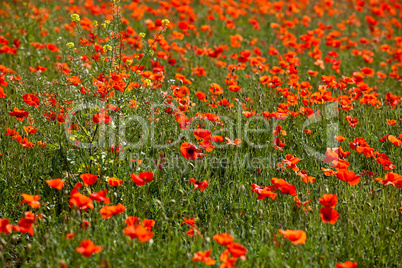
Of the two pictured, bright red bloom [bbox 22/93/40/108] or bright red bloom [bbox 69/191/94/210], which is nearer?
bright red bloom [bbox 69/191/94/210]

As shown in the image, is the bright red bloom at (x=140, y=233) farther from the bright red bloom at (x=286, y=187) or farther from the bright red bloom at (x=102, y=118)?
the bright red bloom at (x=102, y=118)

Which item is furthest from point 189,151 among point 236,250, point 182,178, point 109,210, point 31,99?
point 31,99

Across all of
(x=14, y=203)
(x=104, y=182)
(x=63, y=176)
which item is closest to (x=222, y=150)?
(x=104, y=182)

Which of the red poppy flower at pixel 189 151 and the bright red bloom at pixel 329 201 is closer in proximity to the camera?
the bright red bloom at pixel 329 201

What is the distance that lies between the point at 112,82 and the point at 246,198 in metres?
1.29

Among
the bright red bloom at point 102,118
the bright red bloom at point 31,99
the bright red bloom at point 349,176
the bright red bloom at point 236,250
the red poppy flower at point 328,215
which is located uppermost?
the bright red bloom at point 31,99

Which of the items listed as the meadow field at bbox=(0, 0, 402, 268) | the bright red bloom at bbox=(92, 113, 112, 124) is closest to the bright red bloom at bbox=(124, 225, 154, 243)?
the meadow field at bbox=(0, 0, 402, 268)

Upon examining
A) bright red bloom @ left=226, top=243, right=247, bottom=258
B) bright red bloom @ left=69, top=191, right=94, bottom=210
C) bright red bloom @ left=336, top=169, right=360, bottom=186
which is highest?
bright red bloom @ left=69, top=191, right=94, bottom=210

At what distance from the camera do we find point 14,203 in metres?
2.94

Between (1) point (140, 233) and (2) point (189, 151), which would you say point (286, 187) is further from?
(1) point (140, 233)

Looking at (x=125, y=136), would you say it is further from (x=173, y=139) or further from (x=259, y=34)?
(x=259, y=34)

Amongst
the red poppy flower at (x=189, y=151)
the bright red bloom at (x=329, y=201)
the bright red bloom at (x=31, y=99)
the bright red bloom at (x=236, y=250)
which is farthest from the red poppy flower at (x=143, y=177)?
the bright red bloom at (x=31, y=99)

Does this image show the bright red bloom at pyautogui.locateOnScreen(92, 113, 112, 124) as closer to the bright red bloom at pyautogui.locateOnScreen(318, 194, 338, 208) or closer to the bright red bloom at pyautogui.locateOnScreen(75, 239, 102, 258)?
the bright red bloom at pyautogui.locateOnScreen(75, 239, 102, 258)

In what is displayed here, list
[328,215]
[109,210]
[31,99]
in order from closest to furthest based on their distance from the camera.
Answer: [109,210], [328,215], [31,99]
